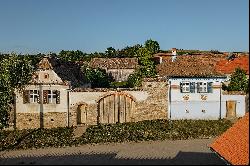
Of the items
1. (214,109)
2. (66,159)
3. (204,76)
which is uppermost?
(204,76)

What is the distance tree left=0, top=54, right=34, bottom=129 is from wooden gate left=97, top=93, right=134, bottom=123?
6.84 metres

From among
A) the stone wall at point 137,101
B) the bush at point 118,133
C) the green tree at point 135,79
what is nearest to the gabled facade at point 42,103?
the stone wall at point 137,101

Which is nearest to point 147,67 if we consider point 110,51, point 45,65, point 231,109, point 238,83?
point 238,83

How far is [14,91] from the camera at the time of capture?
114 feet

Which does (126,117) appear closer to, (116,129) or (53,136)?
(116,129)

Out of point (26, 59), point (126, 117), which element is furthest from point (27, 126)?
point (126, 117)

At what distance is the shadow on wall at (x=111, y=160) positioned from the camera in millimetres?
25562

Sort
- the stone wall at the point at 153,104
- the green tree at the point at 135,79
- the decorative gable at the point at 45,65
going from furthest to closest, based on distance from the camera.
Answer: the green tree at the point at 135,79, the decorative gable at the point at 45,65, the stone wall at the point at 153,104

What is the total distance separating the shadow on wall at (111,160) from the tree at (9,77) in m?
5.93

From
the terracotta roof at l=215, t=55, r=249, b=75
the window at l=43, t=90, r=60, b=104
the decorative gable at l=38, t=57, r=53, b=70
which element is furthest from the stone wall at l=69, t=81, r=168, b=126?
the terracotta roof at l=215, t=55, r=249, b=75

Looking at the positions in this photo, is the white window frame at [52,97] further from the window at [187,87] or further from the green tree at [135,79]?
the green tree at [135,79]

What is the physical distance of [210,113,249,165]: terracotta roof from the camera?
1398cm

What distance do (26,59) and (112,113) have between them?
8585mm

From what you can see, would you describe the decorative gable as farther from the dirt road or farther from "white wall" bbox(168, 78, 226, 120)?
"white wall" bbox(168, 78, 226, 120)
